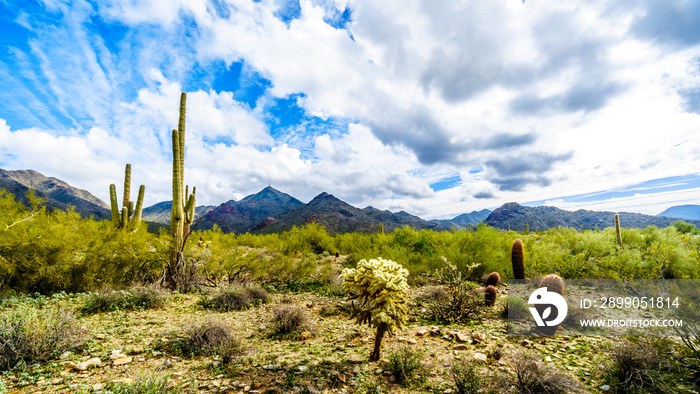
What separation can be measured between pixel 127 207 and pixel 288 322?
12446 millimetres

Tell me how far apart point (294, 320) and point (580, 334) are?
6082 mm

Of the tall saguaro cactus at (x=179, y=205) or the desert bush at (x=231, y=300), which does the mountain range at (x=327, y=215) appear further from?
the desert bush at (x=231, y=300)

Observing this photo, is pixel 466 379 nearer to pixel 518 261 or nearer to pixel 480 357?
pixel 480 357

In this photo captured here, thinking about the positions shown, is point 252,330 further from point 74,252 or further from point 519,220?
point 519,220

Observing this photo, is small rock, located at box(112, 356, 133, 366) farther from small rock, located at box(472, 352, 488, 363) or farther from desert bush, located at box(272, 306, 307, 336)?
small rock, located at box(472, 352, 488, 363)

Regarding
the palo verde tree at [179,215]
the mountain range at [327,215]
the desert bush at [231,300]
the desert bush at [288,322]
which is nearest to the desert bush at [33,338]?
the desert bush at [231,300]

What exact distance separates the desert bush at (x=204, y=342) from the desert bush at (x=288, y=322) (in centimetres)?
98

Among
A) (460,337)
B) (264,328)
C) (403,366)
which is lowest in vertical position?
(264,328)

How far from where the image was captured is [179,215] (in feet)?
29.5

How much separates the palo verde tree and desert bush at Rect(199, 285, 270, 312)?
1.83m

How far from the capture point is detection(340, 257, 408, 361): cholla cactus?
13.0 ft

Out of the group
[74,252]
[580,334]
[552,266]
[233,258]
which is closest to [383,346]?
[580,334]

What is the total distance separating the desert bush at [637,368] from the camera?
3.40 m

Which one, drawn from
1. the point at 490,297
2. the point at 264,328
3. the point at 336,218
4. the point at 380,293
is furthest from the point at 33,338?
the point at 336,218
